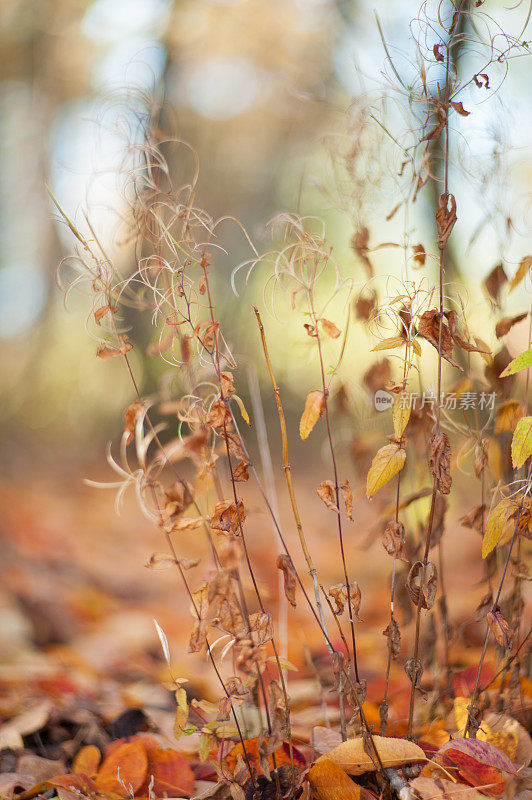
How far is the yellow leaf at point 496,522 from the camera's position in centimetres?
69

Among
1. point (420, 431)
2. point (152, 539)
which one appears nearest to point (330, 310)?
point (420, 431)

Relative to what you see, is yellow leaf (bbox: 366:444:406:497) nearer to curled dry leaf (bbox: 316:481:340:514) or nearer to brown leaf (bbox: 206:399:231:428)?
curled dry leaf (bbox: 316:481:340:514)

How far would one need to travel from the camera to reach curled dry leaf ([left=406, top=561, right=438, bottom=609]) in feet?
2.18

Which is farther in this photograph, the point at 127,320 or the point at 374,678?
the point at 127,320

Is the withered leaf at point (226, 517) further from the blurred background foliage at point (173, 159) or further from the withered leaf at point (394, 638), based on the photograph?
the blurred background foliage at point (173, 159)

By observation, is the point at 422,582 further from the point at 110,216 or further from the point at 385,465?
the point at 110,216

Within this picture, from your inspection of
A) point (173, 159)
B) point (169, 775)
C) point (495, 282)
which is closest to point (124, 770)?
point (169, 775)

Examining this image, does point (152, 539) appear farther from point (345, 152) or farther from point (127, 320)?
point (345, 152)

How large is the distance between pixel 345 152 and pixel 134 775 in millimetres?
937

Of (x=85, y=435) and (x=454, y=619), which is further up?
(x=85, y=435)

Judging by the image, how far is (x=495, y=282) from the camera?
32.6 inches

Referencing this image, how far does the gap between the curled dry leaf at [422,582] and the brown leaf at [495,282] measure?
38 cm

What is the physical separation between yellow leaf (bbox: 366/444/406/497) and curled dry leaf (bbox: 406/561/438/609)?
106mm

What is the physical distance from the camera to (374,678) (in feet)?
4.41
